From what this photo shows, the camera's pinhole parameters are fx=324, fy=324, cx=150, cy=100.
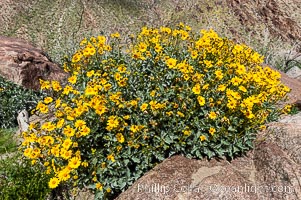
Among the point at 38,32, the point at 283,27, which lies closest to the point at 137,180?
the point at 38,32

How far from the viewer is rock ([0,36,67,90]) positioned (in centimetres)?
745

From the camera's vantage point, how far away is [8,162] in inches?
177

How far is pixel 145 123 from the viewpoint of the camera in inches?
148

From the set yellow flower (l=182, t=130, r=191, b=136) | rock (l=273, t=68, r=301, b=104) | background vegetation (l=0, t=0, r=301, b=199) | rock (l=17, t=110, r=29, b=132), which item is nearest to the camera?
yellow flower (l=182, t=130, r=191, b=136)

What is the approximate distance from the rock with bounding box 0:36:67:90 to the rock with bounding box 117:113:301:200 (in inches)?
194

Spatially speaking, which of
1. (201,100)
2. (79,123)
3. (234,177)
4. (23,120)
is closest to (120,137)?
(79,123)

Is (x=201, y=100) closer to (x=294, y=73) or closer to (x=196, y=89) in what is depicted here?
(x=196, y=89)

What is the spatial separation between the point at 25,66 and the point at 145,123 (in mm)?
4987

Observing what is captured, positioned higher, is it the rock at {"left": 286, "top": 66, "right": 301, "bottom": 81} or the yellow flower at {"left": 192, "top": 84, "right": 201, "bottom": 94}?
the rock at {"left": 286, "top": 66, "right": 301, "bottom": 81}

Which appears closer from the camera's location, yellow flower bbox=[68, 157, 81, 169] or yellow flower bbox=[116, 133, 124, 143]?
yellow flower bbox=[68, 157, 81, 169]

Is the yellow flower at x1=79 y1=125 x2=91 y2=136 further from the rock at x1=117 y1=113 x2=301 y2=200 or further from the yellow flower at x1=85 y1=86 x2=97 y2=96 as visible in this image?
the rock at x1=117 y1=113 x2=301 y2=200

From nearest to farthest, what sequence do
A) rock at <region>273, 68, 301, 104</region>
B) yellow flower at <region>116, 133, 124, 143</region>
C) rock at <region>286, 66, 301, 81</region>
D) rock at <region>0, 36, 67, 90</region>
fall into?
yellow flower at <region>116, 133, 124, 143</region> < rock at <region>0, 36, 67, 90</region> < rock at <region>273, 68, 301, 104</region> < rock at <region>286, 66, 301, 81</region>

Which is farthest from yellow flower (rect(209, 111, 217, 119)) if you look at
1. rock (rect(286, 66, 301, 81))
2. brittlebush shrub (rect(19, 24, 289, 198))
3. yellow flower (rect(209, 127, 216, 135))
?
rock (rect(286, 66, 301, 81))

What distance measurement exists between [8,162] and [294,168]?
146 inches
